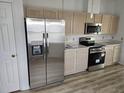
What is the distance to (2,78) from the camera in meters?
2.61

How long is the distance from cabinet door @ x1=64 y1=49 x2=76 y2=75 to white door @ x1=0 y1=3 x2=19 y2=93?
152cm

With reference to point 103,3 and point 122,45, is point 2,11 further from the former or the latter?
point 122,45

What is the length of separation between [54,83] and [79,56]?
1246mm

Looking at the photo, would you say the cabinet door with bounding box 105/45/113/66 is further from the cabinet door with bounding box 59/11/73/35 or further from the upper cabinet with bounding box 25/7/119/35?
the cabinet door with bounding box 59/11/73/35

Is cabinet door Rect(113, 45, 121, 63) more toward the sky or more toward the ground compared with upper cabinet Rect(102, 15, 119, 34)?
more toward the ground

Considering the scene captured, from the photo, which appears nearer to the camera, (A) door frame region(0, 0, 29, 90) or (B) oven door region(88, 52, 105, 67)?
(A) door frame region(0, 0, 29, 90)

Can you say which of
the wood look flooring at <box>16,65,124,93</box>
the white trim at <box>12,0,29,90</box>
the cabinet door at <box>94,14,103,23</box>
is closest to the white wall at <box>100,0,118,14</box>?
the cabinet door at <box>94,14,103,23</box>

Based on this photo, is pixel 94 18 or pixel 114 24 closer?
pixel 94 18

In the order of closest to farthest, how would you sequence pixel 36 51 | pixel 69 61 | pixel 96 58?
pixel 36 51 → pixel 69 61 → pixel 96 58

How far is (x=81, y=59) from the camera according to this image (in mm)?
3824

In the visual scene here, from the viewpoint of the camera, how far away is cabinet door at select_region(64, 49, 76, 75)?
3516mm

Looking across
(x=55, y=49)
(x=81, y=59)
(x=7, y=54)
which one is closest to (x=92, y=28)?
(x=81, y=59)

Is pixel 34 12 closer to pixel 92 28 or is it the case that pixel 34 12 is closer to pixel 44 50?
pixel 44 50

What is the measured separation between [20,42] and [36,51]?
1.48 ft
